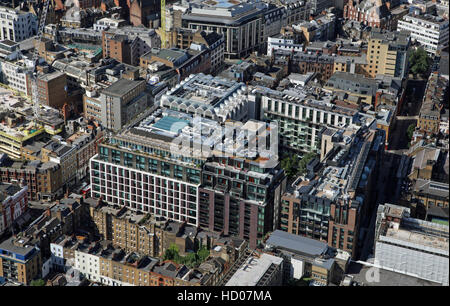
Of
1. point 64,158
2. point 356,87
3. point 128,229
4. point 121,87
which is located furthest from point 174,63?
point 128,229

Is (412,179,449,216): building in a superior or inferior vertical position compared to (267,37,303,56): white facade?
inferior

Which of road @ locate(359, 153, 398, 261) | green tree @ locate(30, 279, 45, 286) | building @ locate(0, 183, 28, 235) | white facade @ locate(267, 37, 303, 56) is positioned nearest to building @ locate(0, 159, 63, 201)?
building @ locate(0, 183, 28, 235)

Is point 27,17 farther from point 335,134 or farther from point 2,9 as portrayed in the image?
point 335,134

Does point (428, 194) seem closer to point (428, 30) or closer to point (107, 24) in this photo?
point (428, 30)

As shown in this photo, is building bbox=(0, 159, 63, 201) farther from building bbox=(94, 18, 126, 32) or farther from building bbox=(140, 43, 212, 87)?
building bbox=(94, 18, 126, 32)

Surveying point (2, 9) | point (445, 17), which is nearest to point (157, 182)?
point (2, 9)

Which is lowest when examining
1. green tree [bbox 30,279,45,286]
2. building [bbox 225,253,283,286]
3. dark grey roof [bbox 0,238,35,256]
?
green tree [bbox 30,279,45,286]
